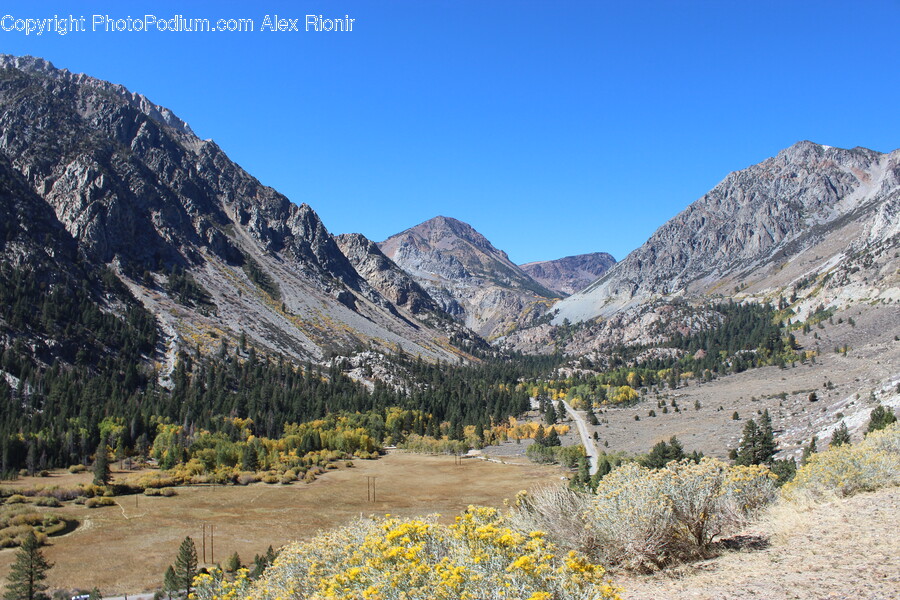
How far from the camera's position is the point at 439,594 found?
29.7 feet

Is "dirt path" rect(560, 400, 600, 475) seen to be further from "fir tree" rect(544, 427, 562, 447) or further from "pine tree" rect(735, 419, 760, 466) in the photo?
"pine tree" rect(735, 419, 760, 466)

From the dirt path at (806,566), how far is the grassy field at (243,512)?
977 inches

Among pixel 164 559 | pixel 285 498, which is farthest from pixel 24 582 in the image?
pixel 285 498

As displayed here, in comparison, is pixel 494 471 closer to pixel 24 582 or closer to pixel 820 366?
pixel 24 582

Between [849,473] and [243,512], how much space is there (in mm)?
71153

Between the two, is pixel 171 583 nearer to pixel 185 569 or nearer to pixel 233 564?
pixel 185 569

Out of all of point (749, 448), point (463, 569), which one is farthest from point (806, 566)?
point (749, 448)

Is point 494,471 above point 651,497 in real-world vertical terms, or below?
below

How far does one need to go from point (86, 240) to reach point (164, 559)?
184m

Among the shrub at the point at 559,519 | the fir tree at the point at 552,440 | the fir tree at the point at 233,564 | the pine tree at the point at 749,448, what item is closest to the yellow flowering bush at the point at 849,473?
the shrub at the point at 559,519

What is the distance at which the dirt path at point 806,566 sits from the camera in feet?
39.8

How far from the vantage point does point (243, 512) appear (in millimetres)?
73562

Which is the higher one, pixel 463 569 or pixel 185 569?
pixel 463 569

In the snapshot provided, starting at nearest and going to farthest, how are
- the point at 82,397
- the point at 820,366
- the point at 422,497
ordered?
the point at 422,497
the point at 82,397
the point at 820,366
